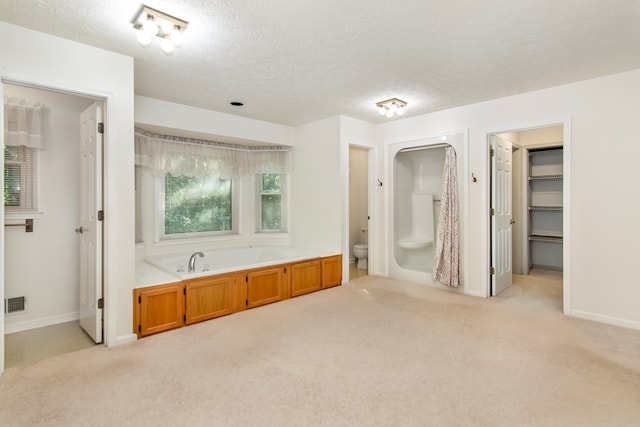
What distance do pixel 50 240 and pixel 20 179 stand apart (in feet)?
2.03

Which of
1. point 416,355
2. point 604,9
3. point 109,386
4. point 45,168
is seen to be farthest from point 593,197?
point 45,168

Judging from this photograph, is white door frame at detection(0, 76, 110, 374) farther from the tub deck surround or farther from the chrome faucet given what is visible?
the chrome faucet

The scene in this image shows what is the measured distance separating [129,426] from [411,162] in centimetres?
482

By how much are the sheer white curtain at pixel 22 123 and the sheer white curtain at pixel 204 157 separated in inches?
39.2

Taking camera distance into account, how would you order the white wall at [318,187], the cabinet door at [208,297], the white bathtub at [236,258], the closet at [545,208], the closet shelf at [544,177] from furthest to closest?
1. the closet at [545,208]
2. the closet shelf at [544,177]
3. the white wall at [318,187]
4. the white bathtub at [236,258]
5. the cabinet door at [208,297]

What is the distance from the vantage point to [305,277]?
14.0 ft

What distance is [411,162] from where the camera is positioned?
5.41 m

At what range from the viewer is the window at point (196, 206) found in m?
4.64

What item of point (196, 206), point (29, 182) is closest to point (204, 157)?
point (196, 206)

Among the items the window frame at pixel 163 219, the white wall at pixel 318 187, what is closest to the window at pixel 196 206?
the window frame at pixel 163 219

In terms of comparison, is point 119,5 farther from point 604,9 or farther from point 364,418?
point 604,9

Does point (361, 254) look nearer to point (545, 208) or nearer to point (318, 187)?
point (318, 187)

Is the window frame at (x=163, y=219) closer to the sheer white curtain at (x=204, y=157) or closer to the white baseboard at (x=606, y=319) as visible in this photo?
the sheer white curtain at (x=204, y=157)

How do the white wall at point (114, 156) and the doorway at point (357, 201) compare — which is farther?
the doorway at point (357, 201)
